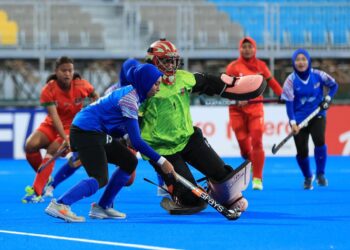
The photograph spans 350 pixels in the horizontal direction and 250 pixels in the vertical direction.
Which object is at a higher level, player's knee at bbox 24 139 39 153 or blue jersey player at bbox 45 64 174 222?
blue jersey player at bbox 45 64 174 222

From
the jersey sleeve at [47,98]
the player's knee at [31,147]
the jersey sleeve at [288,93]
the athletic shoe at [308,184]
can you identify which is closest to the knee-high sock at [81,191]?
the jersey sleeve at [47,98]

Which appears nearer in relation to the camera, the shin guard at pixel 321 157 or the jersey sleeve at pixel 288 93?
the jersey sleeve at pixel 288 93

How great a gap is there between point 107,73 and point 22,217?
12.1 m

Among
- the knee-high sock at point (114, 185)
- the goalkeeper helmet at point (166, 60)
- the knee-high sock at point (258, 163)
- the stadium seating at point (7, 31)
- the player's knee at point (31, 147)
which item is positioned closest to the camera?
the knee-high sock at point (114, 185)

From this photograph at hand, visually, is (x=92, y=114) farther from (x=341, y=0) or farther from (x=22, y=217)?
(x=341, y=0)

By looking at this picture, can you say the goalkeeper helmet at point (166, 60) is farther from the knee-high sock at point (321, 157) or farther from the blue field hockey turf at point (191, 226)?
the knee-high sock at point (321, 157)

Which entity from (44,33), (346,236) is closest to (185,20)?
(44,33)

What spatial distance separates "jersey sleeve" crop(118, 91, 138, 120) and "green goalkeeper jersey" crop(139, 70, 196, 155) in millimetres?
1239

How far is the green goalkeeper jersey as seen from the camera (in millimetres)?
10266

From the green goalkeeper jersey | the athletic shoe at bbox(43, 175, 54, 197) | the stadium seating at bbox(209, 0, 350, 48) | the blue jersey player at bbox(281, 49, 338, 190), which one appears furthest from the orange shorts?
the stadium seating at bbox(209, 0, 350, 48)

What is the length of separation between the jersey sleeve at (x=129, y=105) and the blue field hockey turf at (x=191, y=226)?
3.30 feet

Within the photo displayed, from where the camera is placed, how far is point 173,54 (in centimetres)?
1025

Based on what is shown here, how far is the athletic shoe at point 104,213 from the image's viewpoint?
31.9 feet

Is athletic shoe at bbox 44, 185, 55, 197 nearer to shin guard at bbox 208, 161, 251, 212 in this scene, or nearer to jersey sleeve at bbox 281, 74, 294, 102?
shin guard at bbox 208, 161, 251, 212
